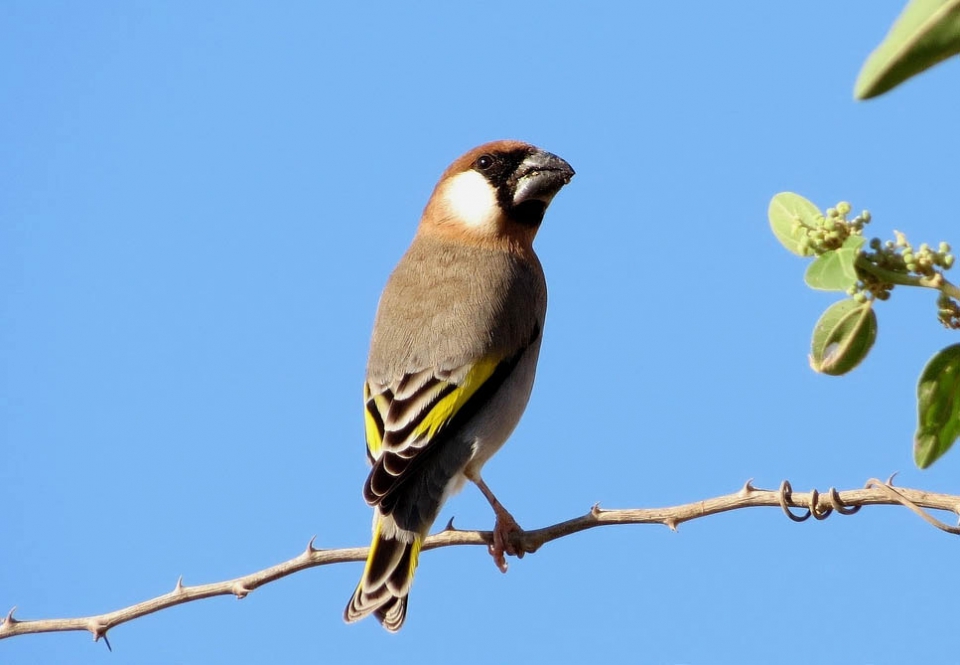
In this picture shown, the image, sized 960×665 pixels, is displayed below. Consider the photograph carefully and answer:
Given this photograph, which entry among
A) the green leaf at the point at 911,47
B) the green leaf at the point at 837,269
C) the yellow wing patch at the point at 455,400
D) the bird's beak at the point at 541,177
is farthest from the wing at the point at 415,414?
the green leaf at the point at 911,47

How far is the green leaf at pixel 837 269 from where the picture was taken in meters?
2.17

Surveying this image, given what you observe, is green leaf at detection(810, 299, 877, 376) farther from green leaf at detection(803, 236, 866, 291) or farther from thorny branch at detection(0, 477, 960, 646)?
thorny branch at detection(0, 477, 960, 646)

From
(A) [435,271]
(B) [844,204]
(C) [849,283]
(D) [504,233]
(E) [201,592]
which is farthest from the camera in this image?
(D) [504,233]

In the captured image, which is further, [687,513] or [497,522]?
[497,522]

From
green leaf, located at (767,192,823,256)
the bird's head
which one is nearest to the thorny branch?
green leaf, located at (767,192,823,256)

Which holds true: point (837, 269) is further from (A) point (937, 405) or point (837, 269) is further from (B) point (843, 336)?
(A) point (937, 405)

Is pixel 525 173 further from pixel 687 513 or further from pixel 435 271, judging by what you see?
pixel 687 513

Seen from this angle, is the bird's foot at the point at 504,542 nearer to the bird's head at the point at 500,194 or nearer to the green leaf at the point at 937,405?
the bird's head at the point at 500,194

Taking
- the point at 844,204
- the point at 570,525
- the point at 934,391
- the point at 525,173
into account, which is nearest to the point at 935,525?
the point at 934,391

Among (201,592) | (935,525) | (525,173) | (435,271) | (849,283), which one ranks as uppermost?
(525,173)

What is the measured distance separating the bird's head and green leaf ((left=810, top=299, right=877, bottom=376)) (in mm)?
5028

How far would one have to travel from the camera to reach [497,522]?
6.18m

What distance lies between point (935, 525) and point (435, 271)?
14.2ft

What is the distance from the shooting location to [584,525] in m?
4.61
